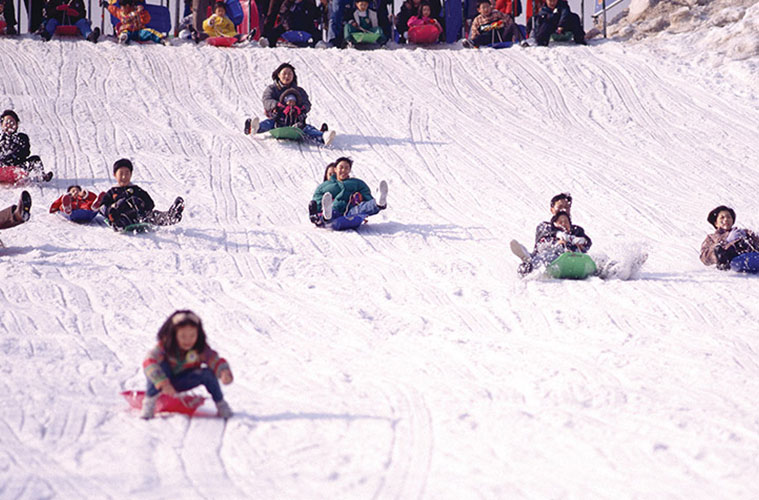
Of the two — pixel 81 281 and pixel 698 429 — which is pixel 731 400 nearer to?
pixel 698 429

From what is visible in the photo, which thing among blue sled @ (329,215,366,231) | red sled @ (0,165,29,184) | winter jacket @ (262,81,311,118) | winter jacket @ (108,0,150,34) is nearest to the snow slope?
blue sled @ (329,215,366,231)

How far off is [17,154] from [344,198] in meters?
3.73

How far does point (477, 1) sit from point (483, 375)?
13.6 metres

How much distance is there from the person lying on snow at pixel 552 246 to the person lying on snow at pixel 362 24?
9.51m

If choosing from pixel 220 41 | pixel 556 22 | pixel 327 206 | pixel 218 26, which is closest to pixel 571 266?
pixel 327 206

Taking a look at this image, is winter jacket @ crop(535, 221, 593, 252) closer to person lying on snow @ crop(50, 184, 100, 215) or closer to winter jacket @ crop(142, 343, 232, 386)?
winter jacket @ crop(142, 343, 232, 386)

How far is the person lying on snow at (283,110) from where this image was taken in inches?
480

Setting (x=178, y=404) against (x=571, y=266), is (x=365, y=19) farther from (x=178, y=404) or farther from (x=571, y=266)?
(x=178, y=404)

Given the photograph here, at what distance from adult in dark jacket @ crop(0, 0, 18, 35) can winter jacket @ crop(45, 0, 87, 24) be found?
552 millimetres

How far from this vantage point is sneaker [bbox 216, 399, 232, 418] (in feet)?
14.1

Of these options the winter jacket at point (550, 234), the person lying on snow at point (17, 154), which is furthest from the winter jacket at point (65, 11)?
the winter jacket at point (550, 234)

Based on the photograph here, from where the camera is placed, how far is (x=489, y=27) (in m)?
16.3

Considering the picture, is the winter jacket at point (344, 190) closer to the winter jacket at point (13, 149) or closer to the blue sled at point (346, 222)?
the blue sled at point (346, 222)

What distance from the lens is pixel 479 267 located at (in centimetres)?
783
